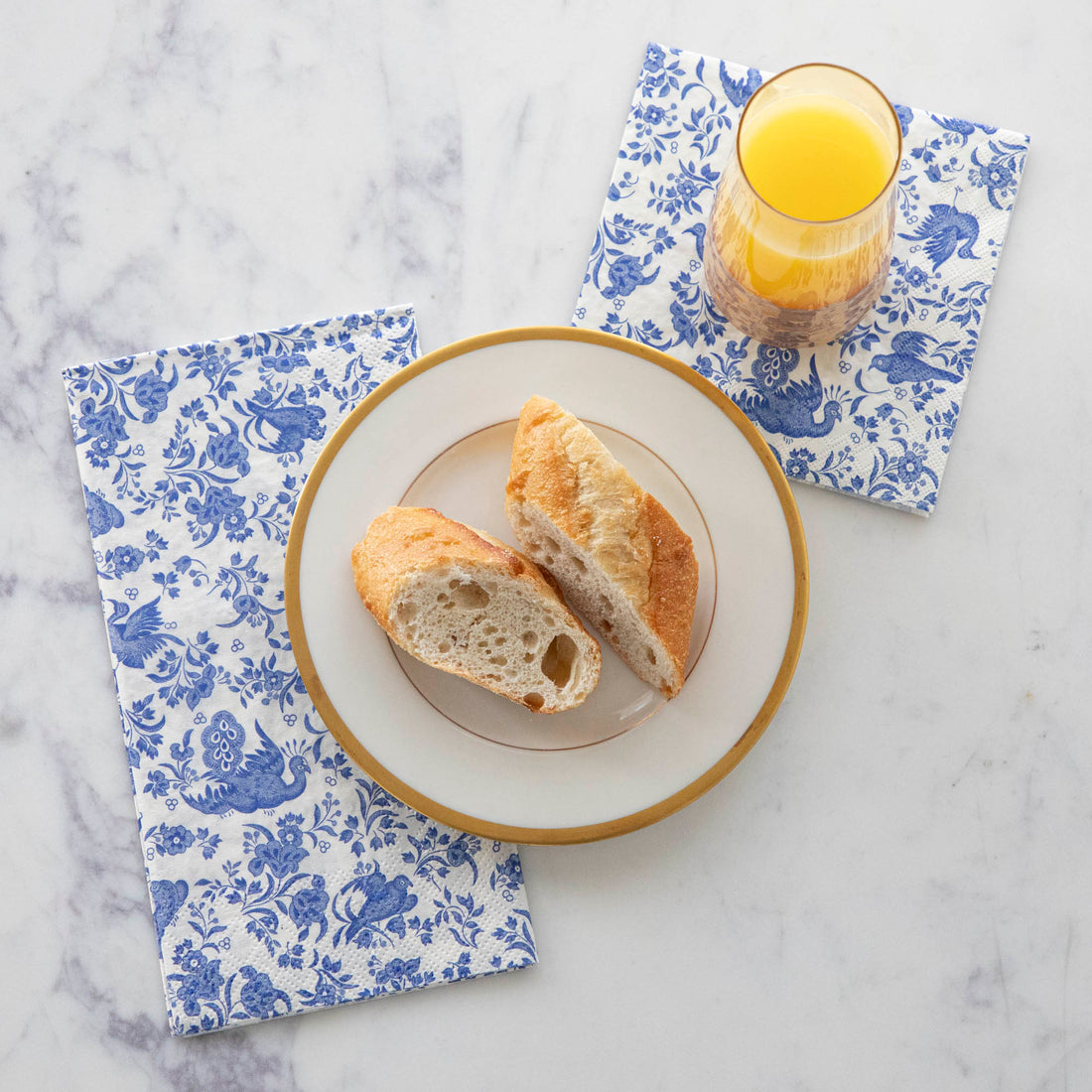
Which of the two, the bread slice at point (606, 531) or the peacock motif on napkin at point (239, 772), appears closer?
the bread slice at point (606, 531)

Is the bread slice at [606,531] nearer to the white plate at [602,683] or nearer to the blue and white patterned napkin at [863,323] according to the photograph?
the white plate at [602,683]

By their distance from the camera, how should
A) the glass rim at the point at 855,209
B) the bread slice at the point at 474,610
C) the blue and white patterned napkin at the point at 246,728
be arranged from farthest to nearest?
the blue and white patterned napkin at the point at 246,728 < the bread slice at the point at 474,610 < the glass rim at the point at 855,209

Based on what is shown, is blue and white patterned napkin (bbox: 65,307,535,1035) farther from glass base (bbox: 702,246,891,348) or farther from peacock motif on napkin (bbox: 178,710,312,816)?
glass base (bbox: 702,246,891,348)

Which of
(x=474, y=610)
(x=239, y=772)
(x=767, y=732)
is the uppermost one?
(x=474, y=610)

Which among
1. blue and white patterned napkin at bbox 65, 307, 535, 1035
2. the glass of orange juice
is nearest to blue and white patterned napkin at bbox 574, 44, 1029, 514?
the glass of orange juice

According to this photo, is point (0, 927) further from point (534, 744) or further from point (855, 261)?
point (855, 261)

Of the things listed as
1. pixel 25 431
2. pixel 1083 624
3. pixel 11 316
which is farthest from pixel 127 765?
pixel 1083 624

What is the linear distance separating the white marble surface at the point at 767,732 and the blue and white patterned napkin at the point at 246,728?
6 cm

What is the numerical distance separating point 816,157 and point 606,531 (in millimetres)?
489

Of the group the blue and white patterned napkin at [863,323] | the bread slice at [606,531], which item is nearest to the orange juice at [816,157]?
the blue and white patterned napkin at [863,323]

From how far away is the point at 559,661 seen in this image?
4.09 ft

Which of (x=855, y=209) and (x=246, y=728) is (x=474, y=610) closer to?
(x=246, y=728)

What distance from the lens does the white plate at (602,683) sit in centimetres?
122

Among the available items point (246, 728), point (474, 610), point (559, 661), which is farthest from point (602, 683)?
point (246, 728)
